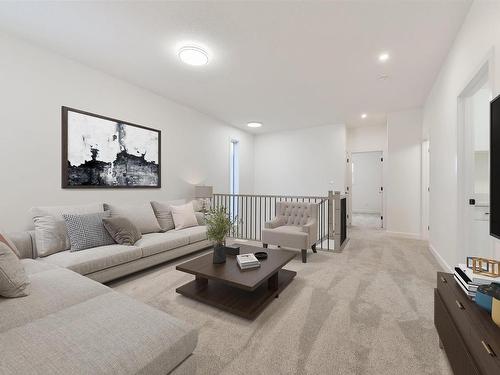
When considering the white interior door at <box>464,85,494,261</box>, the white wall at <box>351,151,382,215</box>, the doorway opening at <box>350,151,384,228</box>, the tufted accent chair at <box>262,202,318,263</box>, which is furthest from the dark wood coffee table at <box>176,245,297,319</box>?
the white wall at <box>351,151,382,215</box>

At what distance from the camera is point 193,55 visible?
2.77 metres

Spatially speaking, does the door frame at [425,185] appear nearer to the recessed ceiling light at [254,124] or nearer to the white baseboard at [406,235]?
the white baseboard at [406,235]

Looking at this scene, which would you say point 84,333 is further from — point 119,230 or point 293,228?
point 293,228

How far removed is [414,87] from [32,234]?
228 inches

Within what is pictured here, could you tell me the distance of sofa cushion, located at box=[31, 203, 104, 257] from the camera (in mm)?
2363

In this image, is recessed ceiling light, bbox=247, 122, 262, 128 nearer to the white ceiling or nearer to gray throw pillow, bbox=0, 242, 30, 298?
the white ceiling

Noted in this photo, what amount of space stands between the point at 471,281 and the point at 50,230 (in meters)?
3.60

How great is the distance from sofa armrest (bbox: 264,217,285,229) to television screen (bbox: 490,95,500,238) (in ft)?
9.27

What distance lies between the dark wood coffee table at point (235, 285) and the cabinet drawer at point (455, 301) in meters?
1.23

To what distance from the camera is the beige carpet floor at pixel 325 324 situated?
143 cm

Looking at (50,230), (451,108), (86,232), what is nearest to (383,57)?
(451,108)

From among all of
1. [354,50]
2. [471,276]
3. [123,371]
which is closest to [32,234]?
[123,371]

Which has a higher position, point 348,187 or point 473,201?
point 348,187

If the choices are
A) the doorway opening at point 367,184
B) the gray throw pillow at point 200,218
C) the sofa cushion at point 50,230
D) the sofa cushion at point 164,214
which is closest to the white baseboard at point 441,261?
the gray throw pillow at point 200,218
